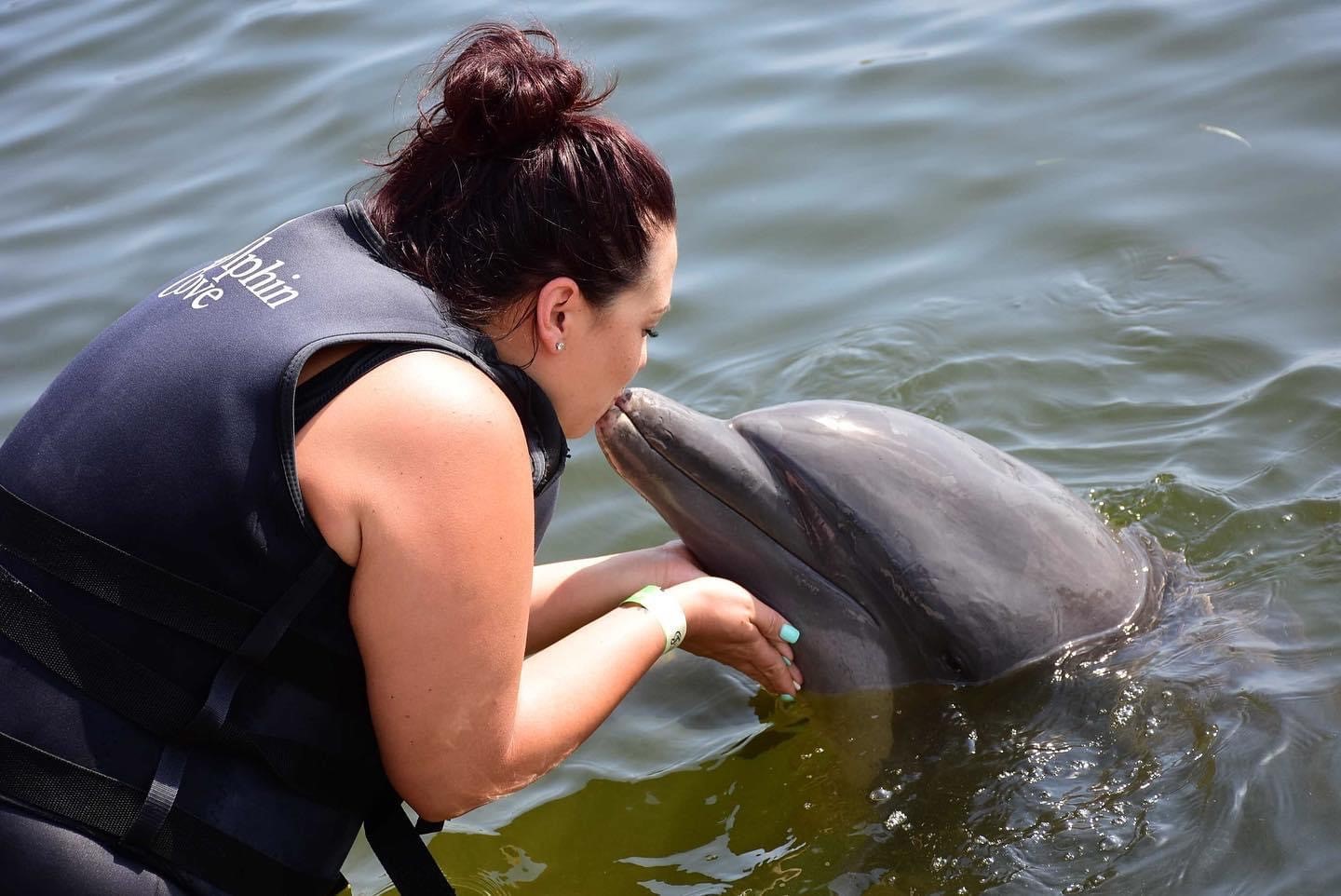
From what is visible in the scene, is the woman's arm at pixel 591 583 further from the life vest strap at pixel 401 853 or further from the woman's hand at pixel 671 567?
the life vest strap at pixel 401 853

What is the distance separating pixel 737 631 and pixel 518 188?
4.79ft

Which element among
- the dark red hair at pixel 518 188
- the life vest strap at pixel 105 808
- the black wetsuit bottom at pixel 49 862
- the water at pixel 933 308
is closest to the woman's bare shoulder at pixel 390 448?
the dark red hair at pixel 518 188

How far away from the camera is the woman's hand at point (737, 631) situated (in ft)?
12.7

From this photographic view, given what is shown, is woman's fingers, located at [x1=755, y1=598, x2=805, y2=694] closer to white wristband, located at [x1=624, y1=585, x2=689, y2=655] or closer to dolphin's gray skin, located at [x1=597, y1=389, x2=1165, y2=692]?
dolphin's gray skin, located at [x1=597, y1=389, x2=1165, y2=692]

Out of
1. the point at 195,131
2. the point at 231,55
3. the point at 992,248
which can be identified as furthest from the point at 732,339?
the point at 231,55

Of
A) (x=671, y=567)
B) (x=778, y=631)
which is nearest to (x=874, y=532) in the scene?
(x=778, y=631)

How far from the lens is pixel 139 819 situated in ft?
9.87

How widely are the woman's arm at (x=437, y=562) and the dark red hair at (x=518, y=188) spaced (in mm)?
296

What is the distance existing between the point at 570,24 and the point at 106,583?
7882mm

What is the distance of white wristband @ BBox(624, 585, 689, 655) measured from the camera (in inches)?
148

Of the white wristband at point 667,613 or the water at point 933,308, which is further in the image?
the water at point 933,308

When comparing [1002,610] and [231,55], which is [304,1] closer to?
[231,55]

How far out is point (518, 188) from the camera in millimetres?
3105

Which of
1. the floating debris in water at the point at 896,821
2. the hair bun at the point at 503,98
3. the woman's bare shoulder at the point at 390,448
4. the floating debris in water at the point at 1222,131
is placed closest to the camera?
the woman's bare shoulder at the point at 390,448
